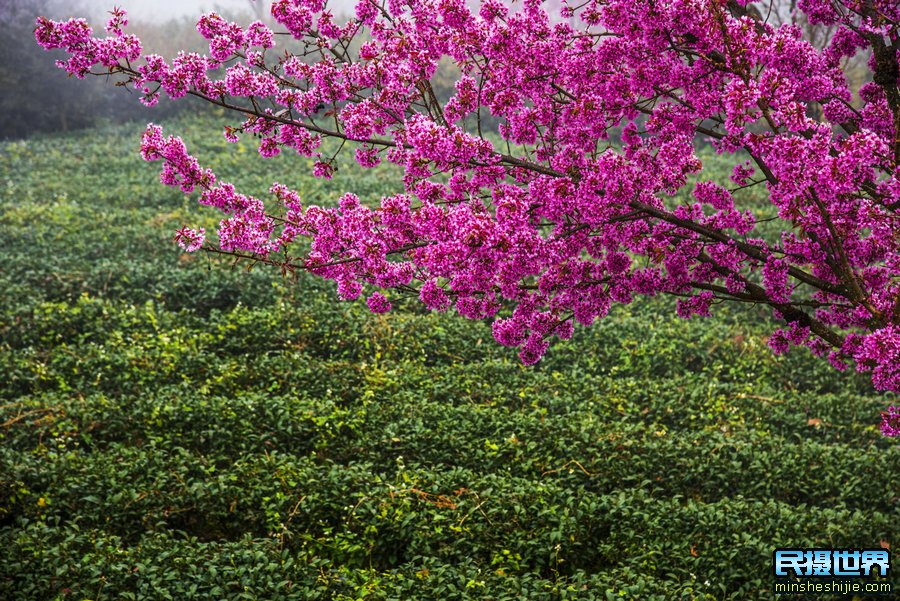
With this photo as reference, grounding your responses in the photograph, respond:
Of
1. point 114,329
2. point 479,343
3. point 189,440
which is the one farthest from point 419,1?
point 114,329

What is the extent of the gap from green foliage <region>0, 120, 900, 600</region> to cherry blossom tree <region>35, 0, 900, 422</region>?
2114 millimetres

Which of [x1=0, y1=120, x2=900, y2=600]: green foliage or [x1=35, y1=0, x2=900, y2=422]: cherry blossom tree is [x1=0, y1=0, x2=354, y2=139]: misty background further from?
[x1=35, y1=0, x2=900, y2=422]: cherry blossom tree

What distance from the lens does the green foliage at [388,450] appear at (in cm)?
632

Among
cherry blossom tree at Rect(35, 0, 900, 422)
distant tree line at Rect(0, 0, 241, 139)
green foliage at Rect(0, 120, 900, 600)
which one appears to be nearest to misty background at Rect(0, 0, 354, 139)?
distant tree line at Rect(0, 0, 241, 139)

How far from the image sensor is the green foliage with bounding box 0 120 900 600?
6324 mm

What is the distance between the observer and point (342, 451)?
8375mm

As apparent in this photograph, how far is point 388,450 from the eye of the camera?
8398 millimetres

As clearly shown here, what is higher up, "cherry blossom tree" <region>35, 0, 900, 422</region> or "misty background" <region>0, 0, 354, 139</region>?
"misty background" <region>0, 0, 354, 139</region>

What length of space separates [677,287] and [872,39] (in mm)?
2171

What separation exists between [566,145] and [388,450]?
14.2ft

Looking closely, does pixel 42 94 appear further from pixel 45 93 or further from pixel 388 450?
pixel 388 450

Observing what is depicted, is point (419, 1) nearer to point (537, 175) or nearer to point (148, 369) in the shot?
point (537, 175)

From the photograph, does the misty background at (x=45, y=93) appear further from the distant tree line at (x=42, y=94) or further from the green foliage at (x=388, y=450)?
the green foliage at (x=388, y=450)

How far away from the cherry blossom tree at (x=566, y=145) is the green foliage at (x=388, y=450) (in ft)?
6.94
